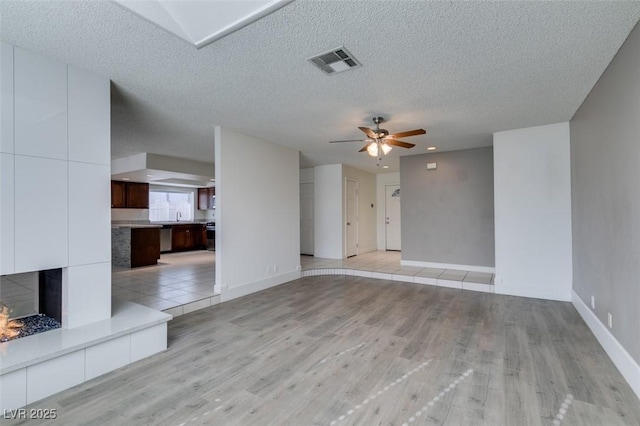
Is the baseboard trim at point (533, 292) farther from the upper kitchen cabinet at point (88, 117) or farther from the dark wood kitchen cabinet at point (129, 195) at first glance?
the dark wood kitchen cabinet at point (129, 195)

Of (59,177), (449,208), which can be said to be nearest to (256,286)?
(59,177)

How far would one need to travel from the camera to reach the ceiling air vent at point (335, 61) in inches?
92.3

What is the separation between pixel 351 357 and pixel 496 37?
2.84 metres

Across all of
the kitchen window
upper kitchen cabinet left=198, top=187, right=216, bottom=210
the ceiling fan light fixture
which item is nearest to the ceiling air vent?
the ceiling fan light fixture

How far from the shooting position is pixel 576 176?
12.4 ft

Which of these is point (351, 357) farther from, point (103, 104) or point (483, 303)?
Result: point (103, 104)

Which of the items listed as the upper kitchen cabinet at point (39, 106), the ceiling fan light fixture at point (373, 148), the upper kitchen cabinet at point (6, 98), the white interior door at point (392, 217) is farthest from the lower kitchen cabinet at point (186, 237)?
the ceiling fan light fixture at point (373, 148)

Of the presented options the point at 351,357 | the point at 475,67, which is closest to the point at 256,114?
the point at 475,67

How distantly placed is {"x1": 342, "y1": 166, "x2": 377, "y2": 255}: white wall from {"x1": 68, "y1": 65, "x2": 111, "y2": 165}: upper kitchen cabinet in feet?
18.4

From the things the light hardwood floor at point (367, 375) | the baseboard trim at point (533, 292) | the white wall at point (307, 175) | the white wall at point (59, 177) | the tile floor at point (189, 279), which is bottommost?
the light hardwood floor at point (367, 375)

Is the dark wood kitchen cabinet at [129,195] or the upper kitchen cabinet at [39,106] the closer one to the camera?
the upper kitchen cabinet at [39,106]

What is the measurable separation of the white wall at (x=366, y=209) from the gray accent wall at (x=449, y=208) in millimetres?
1801

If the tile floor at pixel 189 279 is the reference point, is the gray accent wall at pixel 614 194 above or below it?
above

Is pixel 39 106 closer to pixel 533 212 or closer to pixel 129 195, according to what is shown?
pixel 533 212
